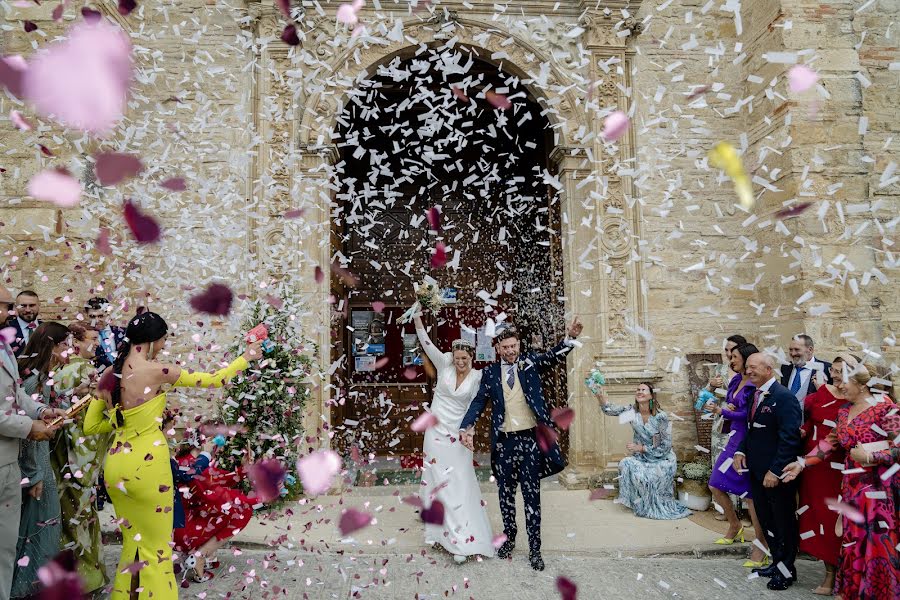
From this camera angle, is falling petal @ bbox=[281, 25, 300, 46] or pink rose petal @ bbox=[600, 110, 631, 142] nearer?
falling petal @ bbox=[281, 25, 300, 46]

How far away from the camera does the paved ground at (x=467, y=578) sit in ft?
12.7

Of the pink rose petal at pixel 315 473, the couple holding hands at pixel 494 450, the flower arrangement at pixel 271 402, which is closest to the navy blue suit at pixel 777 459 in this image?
the couple holding hands at pixel 494 450

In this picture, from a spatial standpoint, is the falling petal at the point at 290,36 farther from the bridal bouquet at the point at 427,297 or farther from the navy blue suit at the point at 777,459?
the navy blue suit at the point at 777,459

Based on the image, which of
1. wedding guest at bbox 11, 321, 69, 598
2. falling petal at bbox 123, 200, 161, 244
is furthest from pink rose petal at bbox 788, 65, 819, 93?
falling petal at bbox 123, 200, 161, 244

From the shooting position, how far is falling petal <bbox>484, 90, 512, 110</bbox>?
7.77 m

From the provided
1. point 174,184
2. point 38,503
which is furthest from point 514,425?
point 174,184

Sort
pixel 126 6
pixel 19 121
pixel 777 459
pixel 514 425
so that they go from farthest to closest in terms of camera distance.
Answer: pixel 126 6
pixel 19 121
pixel 514 425
pixel 777 459

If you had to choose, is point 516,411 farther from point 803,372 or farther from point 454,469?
point 803,372

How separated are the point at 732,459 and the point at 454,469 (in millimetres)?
2352

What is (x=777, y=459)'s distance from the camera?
159 inches

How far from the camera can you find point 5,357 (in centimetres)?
314

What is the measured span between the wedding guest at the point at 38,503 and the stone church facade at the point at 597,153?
300 centimetres

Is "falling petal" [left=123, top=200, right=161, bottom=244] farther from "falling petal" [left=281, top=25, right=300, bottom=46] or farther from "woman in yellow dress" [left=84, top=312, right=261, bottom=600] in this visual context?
"woman in yellow dress" [left=84, top=312, right=261, bottom=600]

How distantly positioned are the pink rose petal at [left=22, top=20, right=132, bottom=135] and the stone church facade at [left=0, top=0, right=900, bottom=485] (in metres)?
0.20
